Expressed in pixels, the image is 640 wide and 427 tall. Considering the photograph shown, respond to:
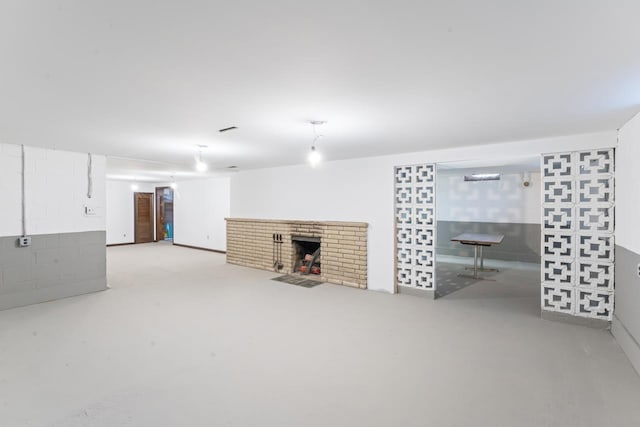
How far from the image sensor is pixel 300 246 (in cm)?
654

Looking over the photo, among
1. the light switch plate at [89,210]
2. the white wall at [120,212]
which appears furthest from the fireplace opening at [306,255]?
the white wall at [120,212]

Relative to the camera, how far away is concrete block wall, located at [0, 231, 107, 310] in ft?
14.2

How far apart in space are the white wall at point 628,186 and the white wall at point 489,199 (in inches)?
184

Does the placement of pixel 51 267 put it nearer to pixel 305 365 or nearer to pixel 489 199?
pixel 305 365

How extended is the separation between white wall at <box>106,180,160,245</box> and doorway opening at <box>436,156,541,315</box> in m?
9.90

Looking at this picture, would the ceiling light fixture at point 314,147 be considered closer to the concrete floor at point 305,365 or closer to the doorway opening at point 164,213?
the concrete floor at point 305,365

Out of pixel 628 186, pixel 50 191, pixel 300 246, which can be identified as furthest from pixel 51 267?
pixel 628 186

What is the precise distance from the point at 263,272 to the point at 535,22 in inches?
233

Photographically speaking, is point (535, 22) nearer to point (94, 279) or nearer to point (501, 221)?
point (94, 279)

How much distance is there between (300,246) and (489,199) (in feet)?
17.1

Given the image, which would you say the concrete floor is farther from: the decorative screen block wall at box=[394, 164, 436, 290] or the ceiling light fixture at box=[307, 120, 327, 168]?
the ceiling light fixture at box=[307, 120, 327, 168]

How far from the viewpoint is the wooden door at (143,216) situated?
1088 cm

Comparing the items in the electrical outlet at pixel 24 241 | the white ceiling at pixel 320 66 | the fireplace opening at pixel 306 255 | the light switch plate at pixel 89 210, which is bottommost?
the fireplace opening at pixel 306 255

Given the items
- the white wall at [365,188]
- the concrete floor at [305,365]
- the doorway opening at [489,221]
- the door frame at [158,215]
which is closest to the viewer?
the concrete floor at [305,365]
